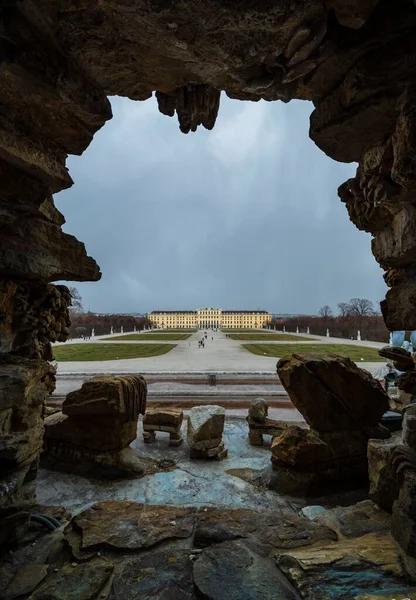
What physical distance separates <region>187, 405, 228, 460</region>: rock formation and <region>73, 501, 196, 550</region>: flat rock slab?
2.61 m

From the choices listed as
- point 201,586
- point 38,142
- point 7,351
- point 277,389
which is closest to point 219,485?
point 201,586

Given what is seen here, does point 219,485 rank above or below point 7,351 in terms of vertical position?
below

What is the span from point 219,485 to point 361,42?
5.42 metres

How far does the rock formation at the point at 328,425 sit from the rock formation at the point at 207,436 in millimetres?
1265

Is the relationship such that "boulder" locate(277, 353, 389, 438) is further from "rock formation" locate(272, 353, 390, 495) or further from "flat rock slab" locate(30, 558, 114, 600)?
"flat rock slab" locate(30, 558, 114, 600)

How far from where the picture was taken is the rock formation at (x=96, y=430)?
5102mm

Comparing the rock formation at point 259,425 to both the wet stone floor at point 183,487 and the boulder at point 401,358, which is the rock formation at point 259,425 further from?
the boulder at point 401,358

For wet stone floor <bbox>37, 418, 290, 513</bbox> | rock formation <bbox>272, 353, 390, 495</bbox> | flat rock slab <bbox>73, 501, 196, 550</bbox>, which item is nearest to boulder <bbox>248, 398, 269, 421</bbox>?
wet stone floor <bbox>37, 418, 290, 513</bbox>

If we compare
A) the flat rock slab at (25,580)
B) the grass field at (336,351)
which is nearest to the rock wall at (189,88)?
the flat rock slab at (25,580)

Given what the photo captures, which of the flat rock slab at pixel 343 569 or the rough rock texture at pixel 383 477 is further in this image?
the rough rock texture at pixel 383 477

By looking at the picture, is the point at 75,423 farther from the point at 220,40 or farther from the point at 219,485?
the point at 220,40

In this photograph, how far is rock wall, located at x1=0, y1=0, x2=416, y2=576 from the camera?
187 centimetres

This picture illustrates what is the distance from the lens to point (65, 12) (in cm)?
191

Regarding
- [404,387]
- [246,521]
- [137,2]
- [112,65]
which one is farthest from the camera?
[404,387]
